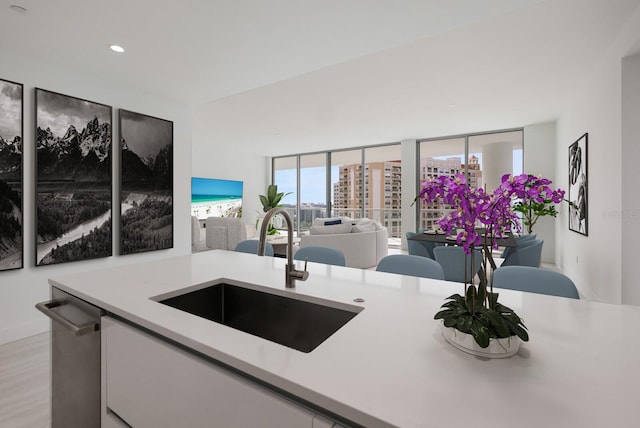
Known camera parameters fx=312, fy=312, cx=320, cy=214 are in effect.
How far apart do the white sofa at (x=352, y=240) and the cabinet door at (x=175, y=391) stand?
3691mm

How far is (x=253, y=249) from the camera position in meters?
2.62

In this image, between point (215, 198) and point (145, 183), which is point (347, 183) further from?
point (145, 183)

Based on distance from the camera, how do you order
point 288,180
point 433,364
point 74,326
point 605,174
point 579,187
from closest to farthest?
point 433,364, point 74,326, point 605,174, point 579,187, point 288,180

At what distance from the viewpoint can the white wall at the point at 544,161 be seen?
5.53m

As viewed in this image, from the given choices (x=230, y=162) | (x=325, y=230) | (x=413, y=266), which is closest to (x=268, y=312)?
(x=413, y=266)

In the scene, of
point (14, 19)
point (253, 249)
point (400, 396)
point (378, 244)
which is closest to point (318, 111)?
point (378, 244)

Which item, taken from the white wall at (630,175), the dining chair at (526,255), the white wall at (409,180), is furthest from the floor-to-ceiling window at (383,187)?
the white wall at (630,175)

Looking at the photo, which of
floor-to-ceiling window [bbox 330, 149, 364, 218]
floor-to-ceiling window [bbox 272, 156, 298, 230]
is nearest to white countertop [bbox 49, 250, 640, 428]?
floor-to-ceiling window [bbox 330, 149, 364, 218]

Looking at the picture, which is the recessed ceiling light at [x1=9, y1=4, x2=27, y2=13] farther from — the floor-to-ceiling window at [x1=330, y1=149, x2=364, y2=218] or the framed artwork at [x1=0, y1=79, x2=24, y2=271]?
the floor-to-ceiling window at [x1=330, y1=149, x2=364, y2=218]

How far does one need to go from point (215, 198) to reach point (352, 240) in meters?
4.03

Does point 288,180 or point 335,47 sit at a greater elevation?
point 335,47

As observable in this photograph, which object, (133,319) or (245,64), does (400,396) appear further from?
(245,64)

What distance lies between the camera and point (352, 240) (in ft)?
16.5

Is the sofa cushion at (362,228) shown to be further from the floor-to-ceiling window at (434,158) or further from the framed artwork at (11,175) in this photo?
the framed artwork at (11,175)
